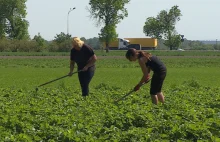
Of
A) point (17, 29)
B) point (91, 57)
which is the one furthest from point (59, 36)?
point (91, 57)

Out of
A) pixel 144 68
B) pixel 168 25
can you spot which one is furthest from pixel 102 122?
pixel 168 25

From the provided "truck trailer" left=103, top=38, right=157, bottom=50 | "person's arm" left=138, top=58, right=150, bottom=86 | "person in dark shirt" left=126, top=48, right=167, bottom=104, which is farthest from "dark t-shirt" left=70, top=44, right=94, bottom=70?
"truck trailer" left=103, top=38, right=157, bottom=50

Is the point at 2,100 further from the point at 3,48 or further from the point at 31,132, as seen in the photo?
the point at 3,48

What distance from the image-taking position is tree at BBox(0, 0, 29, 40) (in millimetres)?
81375

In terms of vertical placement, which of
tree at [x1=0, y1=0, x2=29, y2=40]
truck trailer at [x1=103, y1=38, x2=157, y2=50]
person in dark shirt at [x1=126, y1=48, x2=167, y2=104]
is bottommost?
truck trailer at [x1=103, y1=38, x2=157, y2=50]

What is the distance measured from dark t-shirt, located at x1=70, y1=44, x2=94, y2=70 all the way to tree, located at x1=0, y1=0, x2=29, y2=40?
70.5m

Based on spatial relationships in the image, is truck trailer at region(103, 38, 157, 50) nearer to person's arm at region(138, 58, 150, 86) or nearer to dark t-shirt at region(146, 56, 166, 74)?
dark t-shirt at region(146, 56, 166, 74)

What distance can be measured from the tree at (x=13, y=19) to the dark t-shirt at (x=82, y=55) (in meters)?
70.5

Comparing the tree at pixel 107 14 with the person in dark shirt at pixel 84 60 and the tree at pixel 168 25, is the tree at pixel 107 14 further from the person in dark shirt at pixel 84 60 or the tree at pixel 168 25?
the person in dark shirt at pixel 84 60

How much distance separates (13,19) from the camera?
268ft

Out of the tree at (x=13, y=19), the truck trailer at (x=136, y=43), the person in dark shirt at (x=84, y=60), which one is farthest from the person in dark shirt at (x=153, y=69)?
the truck trailer at (x=136, y=43)

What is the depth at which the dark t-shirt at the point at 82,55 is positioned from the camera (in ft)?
41.0

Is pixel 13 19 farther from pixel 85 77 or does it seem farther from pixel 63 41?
pixel 85 77

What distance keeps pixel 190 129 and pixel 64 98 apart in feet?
17.6
